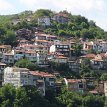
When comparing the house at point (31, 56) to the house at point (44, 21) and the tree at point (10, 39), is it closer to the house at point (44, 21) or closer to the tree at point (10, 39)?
the tree at point (10, 39)

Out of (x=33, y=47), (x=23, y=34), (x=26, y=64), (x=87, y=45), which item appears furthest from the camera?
(x=23, y=34)

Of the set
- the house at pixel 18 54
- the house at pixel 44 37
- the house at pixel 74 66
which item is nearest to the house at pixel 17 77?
the house at pixel 18 54

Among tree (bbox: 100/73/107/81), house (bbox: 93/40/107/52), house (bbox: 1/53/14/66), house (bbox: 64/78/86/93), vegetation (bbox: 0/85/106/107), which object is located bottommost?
vegetation (bbox: 0/85/106/107)

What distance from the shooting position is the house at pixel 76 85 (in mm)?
40250

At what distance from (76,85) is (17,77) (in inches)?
201

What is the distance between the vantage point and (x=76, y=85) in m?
40.5

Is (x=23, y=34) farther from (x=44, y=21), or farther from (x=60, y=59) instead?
(x=60, y=59)

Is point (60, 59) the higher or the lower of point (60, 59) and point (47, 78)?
the higher

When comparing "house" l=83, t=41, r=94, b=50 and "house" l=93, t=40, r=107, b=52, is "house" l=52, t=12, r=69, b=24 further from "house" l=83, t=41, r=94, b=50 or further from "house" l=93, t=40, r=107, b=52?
"house" l=83, t=41, r=94, b=50

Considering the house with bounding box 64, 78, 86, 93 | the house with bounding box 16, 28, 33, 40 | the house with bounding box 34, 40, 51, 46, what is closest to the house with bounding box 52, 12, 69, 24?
the house with bounding box 16, 28, 33, 40

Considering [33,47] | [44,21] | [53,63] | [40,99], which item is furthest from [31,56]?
[44,21]

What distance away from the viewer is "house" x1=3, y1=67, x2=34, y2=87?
123ft

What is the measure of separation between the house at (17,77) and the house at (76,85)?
3.48 m

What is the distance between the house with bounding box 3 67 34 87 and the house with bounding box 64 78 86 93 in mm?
3482
